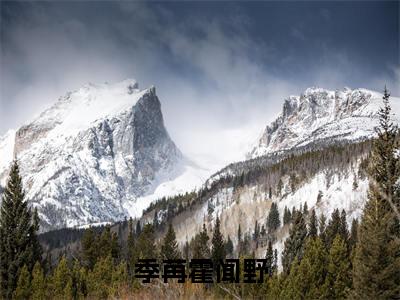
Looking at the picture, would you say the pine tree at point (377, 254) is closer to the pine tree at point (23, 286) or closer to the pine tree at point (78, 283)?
the pine tree at point (78, 283)

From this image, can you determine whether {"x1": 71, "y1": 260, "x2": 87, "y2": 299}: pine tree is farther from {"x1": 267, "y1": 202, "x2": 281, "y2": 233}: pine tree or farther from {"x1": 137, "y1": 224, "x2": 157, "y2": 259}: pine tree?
{"x1": 267, "y1": 202, "x2": 281, "y2": 233}: pine tree

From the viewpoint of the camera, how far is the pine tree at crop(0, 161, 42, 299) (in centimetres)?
4272

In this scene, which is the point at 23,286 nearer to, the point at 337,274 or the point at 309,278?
the point at 309,278

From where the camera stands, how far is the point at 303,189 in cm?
17975

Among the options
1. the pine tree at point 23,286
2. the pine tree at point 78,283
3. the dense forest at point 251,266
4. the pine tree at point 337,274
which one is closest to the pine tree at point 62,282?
the dense forest at point 251,266

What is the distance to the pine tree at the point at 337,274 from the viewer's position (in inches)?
1689

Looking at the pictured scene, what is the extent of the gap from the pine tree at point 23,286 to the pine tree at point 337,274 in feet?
82.8

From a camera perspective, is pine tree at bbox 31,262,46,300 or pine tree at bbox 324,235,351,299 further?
pine tree at bbox 324,235,351,299

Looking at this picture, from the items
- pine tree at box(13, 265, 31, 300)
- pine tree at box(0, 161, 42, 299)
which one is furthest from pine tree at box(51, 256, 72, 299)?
pine tree at box(0, 161, 42, 299)

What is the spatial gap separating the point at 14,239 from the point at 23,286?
5133 mm

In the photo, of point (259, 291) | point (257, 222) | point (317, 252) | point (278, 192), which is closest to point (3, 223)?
point (259, 291)

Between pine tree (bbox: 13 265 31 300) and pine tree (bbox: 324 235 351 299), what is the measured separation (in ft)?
82.8

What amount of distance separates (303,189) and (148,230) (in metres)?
113

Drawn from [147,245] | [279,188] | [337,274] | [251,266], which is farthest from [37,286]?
[279,188]
